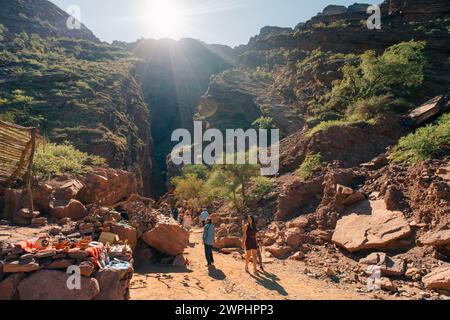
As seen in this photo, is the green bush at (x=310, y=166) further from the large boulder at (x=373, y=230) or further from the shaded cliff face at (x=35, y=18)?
A: the shaded cliff face at (x=35, y=18)

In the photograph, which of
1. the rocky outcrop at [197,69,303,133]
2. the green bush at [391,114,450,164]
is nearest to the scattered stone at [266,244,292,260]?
the green bush at [391,114,450,164]

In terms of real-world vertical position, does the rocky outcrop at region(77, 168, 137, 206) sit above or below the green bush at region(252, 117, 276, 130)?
below

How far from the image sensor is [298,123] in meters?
28.9

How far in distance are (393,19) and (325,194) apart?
1143 inches

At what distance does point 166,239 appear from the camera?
27.9 ft

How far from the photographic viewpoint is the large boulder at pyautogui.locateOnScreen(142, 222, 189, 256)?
8398mm

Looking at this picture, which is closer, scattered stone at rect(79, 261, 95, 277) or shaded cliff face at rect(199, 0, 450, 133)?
scattered stone at rect(79, 261, 95, 277)

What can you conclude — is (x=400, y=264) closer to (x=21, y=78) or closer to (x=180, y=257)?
(x=180, y=257)

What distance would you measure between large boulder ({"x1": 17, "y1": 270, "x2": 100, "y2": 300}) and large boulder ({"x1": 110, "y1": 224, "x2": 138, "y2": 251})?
10.2 feet

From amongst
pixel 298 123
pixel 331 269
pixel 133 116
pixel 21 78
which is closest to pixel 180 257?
pixel 331 269

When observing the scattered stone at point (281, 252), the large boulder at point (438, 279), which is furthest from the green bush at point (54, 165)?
the large boulder at point (438, 279)

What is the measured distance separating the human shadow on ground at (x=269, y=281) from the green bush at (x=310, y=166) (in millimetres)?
6415

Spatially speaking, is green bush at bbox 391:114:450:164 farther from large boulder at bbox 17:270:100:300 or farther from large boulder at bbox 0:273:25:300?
large boulder at bbox 0:273:25:300

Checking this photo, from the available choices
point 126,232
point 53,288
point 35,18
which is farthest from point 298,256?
point 35,18
